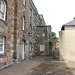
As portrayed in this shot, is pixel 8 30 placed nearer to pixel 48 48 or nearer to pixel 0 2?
pixel 0 2

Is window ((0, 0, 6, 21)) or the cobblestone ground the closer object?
the cobblestone ground

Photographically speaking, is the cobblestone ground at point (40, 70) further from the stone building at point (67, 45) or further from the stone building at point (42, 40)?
the stone building at point (42, 40)

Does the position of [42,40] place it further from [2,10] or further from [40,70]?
[40,70]

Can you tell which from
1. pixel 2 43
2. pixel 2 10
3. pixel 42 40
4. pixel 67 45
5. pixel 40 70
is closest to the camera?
pixel 40 70

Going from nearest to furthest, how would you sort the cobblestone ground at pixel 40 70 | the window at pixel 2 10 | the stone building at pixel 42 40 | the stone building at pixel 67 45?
the cobblestone ground at pixel 40 70 < the window at pixel 2 10 < the stone building at pixel 67 45 < the stone building at pixel 42 40

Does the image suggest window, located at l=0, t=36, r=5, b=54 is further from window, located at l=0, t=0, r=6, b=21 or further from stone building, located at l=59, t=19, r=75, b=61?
stone building, located at l=59, t=19, r=75, b=61

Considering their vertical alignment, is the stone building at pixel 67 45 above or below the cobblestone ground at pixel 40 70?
above

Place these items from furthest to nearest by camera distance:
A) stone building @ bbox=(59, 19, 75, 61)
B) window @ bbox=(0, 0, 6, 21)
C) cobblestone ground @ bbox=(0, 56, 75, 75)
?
stone building @ bbox=(59, 19, 75, 61) → window @ bbox=(0, 0, 6, 21) → cobblestone ground @ bbox=(0, 56, 75, 75)

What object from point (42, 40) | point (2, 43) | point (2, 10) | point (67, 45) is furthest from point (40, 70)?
point (42, 40)

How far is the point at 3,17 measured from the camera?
1110cm

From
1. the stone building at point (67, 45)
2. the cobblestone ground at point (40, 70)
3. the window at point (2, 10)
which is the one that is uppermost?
the window at point (2, 10)

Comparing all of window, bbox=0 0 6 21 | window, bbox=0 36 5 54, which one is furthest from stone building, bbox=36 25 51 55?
window, bbox=0 0 6 21

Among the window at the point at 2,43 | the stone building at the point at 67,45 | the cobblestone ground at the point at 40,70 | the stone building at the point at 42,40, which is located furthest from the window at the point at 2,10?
the stone building at the point at 42,40

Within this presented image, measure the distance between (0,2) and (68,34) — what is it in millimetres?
9512
